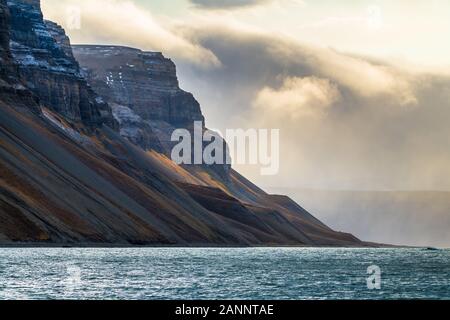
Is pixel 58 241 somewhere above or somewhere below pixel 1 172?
below

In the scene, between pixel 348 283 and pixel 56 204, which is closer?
pixel 348 283

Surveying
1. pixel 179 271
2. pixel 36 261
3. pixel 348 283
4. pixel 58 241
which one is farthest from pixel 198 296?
pixel 58 241

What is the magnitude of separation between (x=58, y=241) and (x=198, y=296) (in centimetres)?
11186

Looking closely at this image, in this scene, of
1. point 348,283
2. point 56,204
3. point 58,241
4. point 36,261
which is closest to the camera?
point 348,283

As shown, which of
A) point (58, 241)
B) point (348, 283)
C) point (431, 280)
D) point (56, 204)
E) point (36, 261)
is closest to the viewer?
point (348, 283)

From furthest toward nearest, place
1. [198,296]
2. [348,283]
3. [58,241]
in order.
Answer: [58,241]
[348,283]
[198,296]

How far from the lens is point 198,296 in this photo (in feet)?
244
